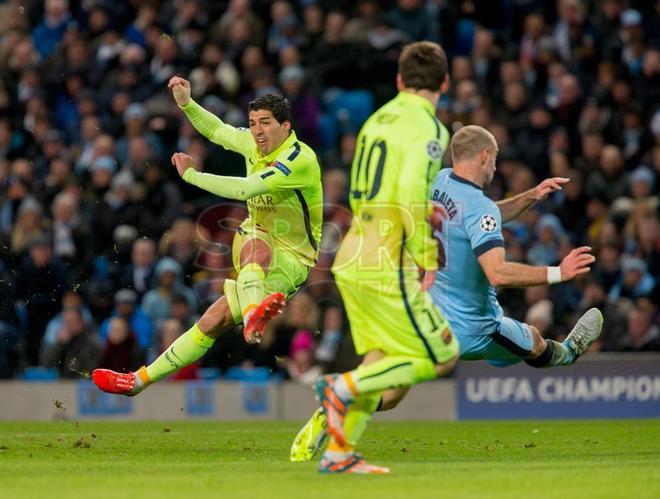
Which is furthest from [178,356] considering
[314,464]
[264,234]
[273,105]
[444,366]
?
[444,366]

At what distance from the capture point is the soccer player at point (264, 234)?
447 inches

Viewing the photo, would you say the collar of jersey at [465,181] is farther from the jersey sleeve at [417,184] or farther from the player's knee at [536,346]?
the jersey sleeve at [417,184]

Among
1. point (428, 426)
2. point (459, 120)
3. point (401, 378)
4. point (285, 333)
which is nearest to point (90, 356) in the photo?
point (285, 333)

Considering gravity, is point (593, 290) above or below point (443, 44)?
below

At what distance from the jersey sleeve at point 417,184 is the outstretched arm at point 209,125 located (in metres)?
3.47

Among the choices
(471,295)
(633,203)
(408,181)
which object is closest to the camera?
(408,181)

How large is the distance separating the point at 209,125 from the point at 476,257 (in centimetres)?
285

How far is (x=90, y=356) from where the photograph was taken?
54.2 feet

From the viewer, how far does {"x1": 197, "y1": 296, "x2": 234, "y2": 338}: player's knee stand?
461 inches

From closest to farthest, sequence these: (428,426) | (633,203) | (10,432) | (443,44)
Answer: (10,432) → (428,426) → (633,203) → (443,44)

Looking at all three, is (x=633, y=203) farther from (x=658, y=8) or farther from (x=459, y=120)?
(x=658, y=8)

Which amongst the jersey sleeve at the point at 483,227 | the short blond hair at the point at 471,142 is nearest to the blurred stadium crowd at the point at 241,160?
the short blond hair at the point at 471,142

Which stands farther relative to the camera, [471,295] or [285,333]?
[285,333]

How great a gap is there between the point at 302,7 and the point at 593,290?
633cm
